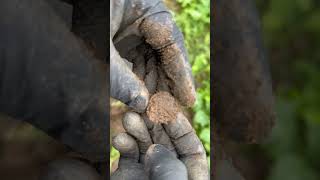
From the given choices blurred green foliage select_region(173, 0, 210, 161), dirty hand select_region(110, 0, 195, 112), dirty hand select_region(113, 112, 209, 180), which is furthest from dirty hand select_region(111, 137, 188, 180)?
blurred green foliage select_region(173, 0, 210, 161)

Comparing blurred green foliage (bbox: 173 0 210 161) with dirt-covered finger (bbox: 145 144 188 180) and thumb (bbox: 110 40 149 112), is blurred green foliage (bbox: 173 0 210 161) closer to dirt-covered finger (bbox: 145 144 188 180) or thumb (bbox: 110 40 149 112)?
dirt-covered finger (bbox: 145 144 188 180)

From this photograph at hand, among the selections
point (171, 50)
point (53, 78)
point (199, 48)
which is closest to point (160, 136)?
point (171, 50)

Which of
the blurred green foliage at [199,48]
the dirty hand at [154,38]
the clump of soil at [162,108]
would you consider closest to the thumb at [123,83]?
the dirty hand at [154,38]

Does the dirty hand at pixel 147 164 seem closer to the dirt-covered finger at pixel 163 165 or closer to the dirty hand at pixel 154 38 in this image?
the dirt-covered finger at pixel 163 165

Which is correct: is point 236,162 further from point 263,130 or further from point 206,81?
point 206,81

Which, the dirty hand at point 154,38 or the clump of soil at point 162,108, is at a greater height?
the dirty hand at point 154,38
